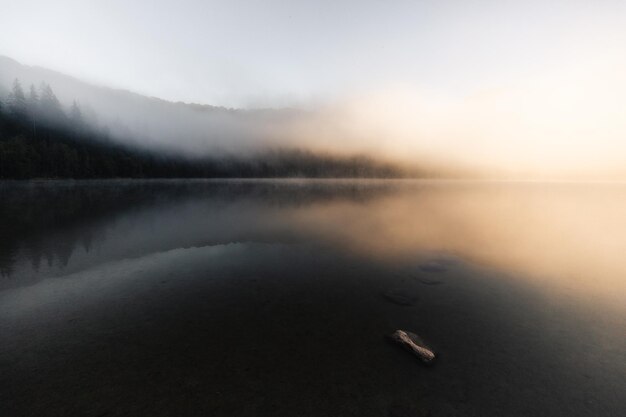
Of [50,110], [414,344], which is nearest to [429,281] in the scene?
[414,344]

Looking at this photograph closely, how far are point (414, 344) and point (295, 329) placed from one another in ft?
29.9

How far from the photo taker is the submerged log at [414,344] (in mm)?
18203

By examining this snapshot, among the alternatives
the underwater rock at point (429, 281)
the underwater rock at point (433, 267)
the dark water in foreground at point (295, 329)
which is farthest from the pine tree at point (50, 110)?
the underwater rock at point (429, 281)

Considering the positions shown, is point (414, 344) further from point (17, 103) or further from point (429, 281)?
point (17, 103)

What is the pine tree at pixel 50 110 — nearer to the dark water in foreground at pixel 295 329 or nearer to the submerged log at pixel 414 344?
the dark water in foreground at pixel 295 329

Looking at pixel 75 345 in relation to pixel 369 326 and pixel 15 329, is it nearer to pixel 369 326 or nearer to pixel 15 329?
pixel 15 329

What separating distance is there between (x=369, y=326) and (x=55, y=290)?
2981 cm

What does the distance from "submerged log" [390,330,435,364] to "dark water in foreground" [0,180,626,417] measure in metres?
0.77

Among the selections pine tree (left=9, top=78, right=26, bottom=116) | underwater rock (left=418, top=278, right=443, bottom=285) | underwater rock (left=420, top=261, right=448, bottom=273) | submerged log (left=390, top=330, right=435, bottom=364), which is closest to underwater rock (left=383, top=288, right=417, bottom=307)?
underwater rock (left=418, top=278, right=443, bottom=285)

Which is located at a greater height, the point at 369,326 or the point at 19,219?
the point at 19,219

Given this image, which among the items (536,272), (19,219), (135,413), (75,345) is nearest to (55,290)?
(75,345)

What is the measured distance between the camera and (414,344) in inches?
758

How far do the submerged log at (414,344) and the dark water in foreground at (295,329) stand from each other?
0.77 metres

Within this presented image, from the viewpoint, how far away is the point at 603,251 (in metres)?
52.8
